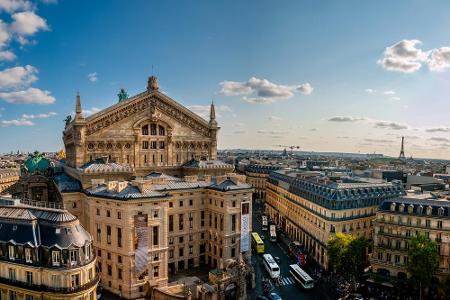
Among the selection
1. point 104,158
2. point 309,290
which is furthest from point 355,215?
point 104,158

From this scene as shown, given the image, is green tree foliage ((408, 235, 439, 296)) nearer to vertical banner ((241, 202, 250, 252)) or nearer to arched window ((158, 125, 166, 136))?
vertical banner ((241, 202, 250, 252))

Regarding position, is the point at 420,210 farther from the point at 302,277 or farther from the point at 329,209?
the point at 302,277

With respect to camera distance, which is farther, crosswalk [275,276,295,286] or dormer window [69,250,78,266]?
crosswalk [275,276,295,286]

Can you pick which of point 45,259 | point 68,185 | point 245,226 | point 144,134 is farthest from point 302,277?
point 68,185

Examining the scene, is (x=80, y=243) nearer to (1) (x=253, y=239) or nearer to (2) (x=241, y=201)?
(2) (x=241, y=201)

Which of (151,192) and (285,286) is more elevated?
(151,192)

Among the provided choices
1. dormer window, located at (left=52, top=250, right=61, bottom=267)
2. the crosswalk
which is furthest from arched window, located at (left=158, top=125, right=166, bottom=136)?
dormer window, located at (left=52, top=250, right=61, bottom=267)
